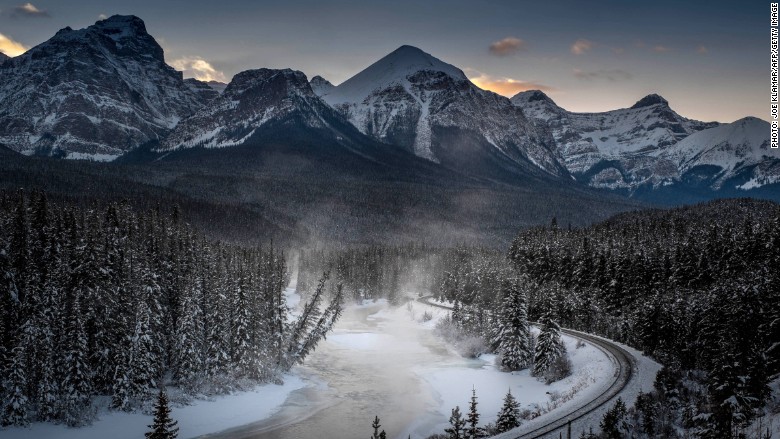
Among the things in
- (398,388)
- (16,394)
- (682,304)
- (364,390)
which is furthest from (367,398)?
(682,304)

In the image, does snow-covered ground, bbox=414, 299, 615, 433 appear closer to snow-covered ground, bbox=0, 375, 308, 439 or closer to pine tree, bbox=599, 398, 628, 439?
pine tree, bbox=599, 398, 628, 439

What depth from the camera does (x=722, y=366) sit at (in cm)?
3017

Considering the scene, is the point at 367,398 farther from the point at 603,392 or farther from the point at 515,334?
the point at 603,392

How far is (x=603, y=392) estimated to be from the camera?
4172 centimetres

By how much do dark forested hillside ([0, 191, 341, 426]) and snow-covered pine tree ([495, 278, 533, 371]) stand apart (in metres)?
22.6

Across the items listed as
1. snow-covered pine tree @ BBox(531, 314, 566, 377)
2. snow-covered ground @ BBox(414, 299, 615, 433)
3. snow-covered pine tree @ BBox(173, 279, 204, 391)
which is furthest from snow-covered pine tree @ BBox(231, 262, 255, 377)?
snow-covered pine tree @ BBox(531, 314, 566, 377)

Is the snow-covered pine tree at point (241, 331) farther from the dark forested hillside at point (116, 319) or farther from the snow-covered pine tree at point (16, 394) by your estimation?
the snow-covered pine tree at point (16, 394)

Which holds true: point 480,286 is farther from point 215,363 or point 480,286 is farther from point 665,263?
point 215,363

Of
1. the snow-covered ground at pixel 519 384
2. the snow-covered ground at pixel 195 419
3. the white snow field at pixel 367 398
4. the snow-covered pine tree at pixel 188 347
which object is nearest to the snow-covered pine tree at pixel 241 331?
the snow-covered ground at pixel 195 419

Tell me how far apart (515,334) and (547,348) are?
6248 millimetres

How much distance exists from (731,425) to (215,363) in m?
44.6

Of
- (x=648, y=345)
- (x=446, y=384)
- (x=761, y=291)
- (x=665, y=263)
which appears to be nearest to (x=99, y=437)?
(x=446, y=384)

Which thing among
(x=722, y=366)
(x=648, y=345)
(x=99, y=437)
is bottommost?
(x=99, y=437)

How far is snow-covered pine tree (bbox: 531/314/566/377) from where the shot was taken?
6059 centimetres
